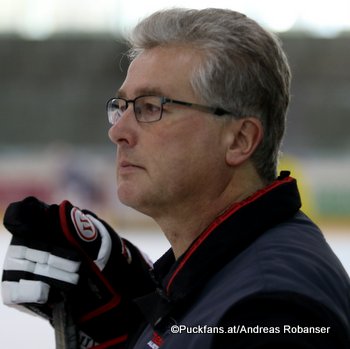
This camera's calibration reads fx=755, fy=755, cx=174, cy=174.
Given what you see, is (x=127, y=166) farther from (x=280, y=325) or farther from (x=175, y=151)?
(x=280, y=325)

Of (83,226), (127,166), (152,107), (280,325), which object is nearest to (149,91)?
(152,107)

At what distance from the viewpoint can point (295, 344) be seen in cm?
86

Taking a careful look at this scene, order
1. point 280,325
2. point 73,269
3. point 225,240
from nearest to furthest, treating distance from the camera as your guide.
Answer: point 280,325
point 225,240
point 73,269

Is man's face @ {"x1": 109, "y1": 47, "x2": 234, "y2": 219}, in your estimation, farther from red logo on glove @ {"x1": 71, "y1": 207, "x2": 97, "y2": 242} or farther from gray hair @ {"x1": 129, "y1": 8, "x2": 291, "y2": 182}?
red logo on glove @ {"x1": 71, "y1": 207, "x2": 97, "y2": 242}

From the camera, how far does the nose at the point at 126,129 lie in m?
1.28

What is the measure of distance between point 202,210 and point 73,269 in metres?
0.38

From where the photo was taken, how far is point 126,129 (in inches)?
50.6

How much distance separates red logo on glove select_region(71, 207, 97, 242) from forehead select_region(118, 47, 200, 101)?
0.33m

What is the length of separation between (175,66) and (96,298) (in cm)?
59

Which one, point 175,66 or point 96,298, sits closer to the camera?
point 175,66

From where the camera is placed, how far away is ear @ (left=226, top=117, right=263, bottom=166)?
49.4 inches

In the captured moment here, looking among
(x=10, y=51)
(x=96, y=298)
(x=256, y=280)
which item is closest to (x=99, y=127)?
(x=10, y=51)

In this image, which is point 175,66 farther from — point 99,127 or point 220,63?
point 99,127

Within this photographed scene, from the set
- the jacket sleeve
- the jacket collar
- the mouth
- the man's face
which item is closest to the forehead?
the man's face
